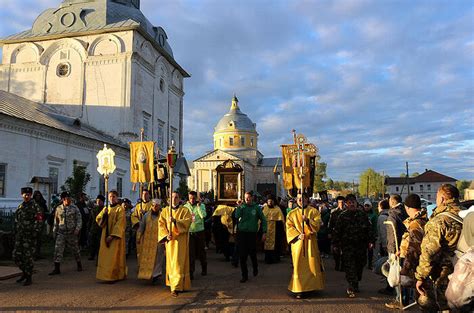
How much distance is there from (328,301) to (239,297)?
1.45 metres

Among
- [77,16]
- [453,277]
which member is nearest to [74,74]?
[77,16]

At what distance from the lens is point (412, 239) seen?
16.0 ft

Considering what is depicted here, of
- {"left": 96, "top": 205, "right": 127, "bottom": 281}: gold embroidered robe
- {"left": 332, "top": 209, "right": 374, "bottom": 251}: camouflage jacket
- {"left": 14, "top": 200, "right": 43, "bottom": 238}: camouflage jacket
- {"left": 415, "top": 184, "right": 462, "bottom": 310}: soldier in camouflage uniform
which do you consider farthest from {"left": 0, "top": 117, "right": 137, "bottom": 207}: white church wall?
{"left": 415, "top": 184, "right": 462, "bottom": 310}: soldier in camouflage uniform

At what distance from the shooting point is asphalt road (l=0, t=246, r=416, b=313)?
626cm

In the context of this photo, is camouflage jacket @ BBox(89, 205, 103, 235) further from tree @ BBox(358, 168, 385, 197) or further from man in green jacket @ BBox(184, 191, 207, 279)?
tree @ BBox(358, 168, 385, 197)

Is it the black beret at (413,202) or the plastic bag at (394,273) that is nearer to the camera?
the black beret at (413,202)

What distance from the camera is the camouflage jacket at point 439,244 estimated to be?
157 inches

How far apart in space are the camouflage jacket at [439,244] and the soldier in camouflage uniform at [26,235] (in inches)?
264

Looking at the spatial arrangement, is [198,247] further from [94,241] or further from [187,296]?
[94,241]

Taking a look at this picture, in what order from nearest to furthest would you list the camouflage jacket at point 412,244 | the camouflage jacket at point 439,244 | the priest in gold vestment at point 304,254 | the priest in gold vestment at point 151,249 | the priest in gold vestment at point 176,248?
the camouflage jacket at point 439,244 < the camouflage jacket at point 412,244 < the priest in gold vestment at point 304,254 < the priest in gold vestment at point 176,248 < the priest in gold vestment at point 151,249

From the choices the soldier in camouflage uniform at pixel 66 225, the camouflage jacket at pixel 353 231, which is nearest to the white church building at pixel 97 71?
the soldier in camouflage uniform at pixel 66 225

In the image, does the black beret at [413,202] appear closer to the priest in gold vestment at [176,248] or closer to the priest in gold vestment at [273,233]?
the priest in gold vestment at [176,248]

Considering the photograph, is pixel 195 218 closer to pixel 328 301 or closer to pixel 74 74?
pixel 328 301

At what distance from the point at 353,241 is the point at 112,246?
4.59 meters
